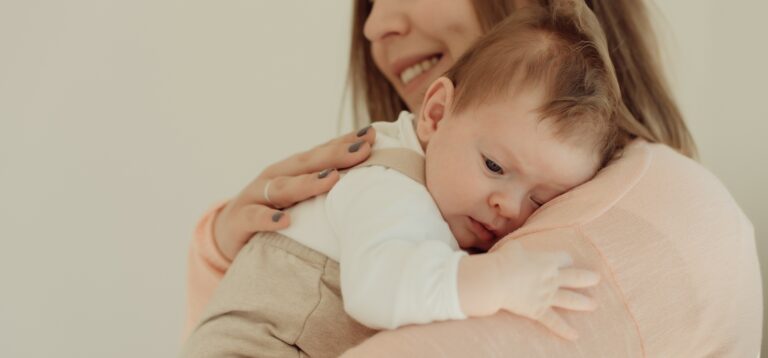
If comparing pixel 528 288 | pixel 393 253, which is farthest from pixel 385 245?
pixel 528 288

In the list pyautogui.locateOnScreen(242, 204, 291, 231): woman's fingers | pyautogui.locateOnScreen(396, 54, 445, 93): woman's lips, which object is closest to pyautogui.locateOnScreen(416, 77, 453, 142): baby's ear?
pyautogui.locateOnScreen(242, 204, 291, 231): woman's fingers

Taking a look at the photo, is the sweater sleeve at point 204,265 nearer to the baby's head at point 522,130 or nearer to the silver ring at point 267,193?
the silver ring at point 267,193

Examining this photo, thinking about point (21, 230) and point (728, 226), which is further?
point (21, 230)

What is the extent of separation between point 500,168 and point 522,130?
0.06 meters

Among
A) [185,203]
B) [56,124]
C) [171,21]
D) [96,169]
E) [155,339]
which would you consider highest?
[171,21]

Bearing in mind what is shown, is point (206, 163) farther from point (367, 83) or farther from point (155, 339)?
point (367, 83)

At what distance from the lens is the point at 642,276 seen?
82cm

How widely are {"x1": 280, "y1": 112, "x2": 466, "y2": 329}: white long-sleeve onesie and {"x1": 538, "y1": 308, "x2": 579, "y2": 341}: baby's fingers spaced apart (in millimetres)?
84

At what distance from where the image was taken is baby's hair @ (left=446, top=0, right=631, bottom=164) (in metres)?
A: 0.98

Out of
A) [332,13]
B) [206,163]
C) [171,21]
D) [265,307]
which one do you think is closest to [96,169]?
[206,163]

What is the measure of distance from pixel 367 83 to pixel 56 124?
112 centimetres

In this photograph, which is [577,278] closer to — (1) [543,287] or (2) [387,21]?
(1) [543,287]

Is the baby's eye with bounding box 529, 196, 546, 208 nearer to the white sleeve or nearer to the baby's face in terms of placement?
the baby's face

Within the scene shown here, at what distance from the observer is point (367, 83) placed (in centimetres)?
194
